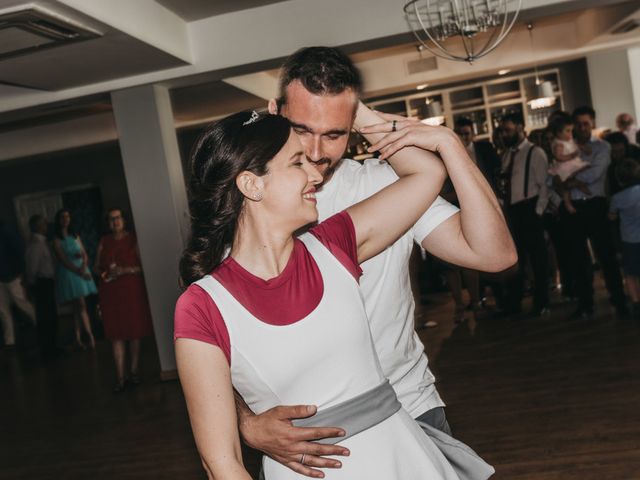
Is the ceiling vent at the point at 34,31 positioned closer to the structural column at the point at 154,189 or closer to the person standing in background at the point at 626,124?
the structural column at the point at 154,189

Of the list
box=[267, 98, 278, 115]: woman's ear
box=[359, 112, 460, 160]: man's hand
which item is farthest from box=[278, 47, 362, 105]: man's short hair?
box=[359, 112, 460, 160]: man's hand

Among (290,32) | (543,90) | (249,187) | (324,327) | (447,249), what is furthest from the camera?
(543,90)

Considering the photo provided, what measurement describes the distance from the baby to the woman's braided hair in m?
4.70

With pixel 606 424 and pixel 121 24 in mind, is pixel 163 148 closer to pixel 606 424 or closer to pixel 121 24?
pixel 121 24

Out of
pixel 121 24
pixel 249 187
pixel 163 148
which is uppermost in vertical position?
pixel 121 24

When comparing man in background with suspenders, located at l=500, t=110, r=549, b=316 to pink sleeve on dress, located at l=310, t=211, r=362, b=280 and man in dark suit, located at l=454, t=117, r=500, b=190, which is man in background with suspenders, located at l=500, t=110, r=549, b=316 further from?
pink sleeve on dress, located at l=310, t=211, r=362, b=280

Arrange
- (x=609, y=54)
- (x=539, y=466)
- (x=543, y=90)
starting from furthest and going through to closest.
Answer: (x=609, y=54), (x=543, y=90), (x=539, y=466)

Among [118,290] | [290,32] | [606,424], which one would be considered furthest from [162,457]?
[290,32]

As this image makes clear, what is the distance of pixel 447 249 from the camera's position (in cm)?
162

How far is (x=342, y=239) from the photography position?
1.44 metres

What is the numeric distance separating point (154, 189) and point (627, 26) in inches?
224

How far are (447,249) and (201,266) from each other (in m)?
0.56

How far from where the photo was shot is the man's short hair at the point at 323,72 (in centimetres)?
170

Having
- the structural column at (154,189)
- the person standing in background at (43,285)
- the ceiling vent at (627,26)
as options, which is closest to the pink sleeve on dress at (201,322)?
the structural column at (154,189)
